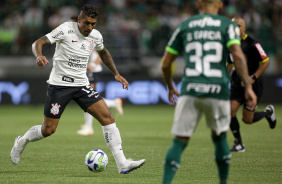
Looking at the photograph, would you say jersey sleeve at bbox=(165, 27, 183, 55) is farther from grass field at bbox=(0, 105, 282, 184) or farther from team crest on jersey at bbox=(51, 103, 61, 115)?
team crest on jersey at bbox=(51, 103, 61, 115)

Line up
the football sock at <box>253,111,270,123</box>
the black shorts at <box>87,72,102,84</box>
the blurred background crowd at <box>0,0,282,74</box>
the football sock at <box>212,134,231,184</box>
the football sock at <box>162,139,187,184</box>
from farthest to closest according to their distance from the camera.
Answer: the blurred background crowd at <box>0,0,282,74</box>
the black shorts at <box>87,72,102,84</box>
the football sock at <box>253,111,270,123</box>
the football sock at <box>212,134,231,184</box>
the football sock at <box>162,139,187,184</box>

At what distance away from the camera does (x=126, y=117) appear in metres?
17.5

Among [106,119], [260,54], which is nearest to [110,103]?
[260,54]

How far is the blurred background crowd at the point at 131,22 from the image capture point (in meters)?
21.7

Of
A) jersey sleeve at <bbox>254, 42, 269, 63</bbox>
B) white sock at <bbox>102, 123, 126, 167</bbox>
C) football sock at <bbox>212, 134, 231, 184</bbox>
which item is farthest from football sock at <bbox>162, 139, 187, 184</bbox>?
jersey sleeve at <bbox>254, 42, 269, 63</bbox>

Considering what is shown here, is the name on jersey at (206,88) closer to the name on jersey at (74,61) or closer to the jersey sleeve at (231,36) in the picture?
the jersey sleeve at (231,36)

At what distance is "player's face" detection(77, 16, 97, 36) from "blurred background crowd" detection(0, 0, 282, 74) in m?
13.6

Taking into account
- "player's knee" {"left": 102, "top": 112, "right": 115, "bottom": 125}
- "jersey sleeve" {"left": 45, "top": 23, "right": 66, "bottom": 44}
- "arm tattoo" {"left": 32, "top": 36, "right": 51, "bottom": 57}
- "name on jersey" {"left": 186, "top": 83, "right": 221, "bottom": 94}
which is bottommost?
"player's knee" {"left": 102, "top": 112, "right": 115, "bottom": 125}

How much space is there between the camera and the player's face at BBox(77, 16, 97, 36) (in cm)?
748

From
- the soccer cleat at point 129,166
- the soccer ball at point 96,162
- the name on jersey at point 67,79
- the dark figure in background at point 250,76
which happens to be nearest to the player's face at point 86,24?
the name on jersey at point 67,79

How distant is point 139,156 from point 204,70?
399cm

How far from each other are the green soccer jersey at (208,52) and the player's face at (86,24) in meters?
2.25

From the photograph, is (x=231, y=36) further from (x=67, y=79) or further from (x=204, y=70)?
(x=67, y=79)

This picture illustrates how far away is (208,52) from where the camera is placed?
17.9ft
